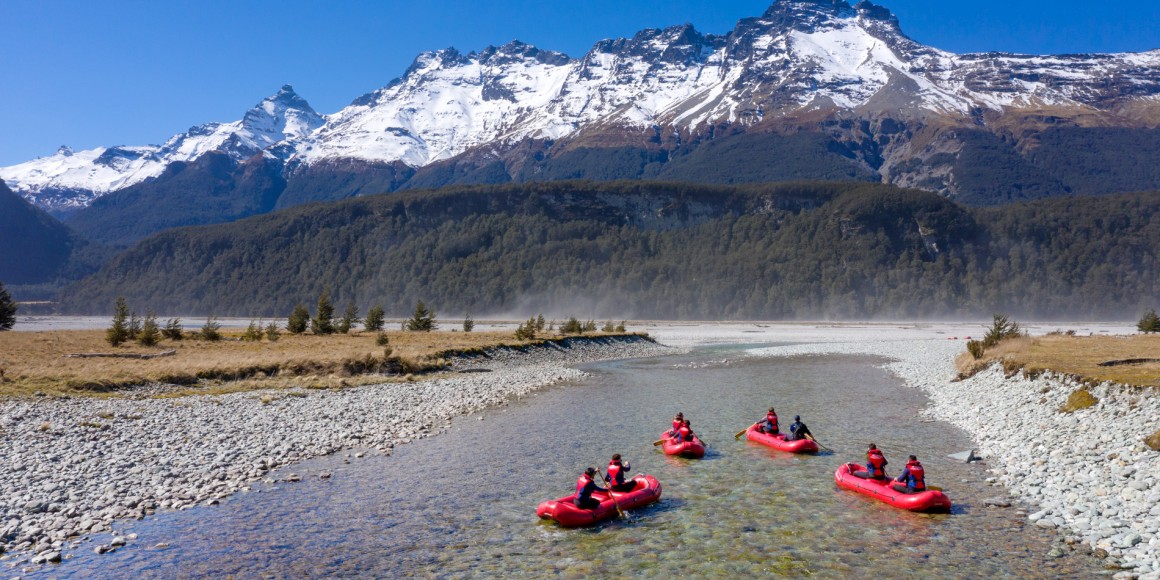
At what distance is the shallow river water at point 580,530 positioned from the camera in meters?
15.3

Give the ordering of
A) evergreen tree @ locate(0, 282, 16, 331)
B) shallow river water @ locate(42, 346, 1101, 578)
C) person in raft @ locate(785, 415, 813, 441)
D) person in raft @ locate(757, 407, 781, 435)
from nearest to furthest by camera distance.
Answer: shallow river water @ locate(42, 346, 1101, 578)
person in raft @ locate(785, 415, 813, 441)
person in raft @ locate(757, 407, 781, 435)
evergreen tree @ locate(0, 282, 16, 331)

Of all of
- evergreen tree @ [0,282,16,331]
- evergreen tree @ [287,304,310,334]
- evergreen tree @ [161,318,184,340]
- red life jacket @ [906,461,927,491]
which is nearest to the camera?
red life jacket @ [906,461,927,491]

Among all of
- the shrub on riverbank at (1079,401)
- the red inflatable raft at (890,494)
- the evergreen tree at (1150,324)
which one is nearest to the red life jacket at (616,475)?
the red inflatable raft at (890,494)

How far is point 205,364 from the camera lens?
4672cm

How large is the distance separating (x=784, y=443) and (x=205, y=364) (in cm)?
3857

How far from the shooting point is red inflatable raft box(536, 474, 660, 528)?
59.5 feet

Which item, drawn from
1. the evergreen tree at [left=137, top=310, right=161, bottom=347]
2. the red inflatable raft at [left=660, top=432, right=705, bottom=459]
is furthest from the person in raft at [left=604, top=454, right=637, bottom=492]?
the evergreen tree at [left=137, top=310, right=161, bottom=347]

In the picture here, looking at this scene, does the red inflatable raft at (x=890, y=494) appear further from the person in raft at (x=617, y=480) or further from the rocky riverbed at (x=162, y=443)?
the rocky riverbed at (x=162, y=443)

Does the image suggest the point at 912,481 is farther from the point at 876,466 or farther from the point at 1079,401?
the point at 1079,401

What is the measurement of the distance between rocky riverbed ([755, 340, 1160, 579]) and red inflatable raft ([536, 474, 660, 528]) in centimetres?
961

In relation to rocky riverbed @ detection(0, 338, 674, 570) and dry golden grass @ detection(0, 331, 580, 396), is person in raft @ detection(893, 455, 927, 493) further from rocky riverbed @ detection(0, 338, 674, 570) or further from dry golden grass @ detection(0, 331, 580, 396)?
dry golden grass @ detection(0, 331, 580, 396)

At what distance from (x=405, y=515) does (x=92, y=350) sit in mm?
48557

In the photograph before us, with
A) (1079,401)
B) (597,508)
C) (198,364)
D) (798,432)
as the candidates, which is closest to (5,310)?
(198,364)

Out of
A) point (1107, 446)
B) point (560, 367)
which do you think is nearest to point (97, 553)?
point (1107, 446)
